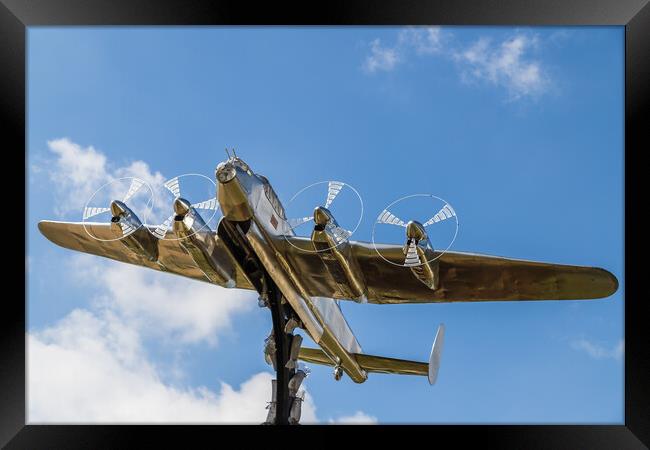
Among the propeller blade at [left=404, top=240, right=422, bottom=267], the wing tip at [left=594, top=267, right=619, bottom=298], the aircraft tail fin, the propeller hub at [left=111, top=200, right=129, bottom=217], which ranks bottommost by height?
the aircraft tail fin

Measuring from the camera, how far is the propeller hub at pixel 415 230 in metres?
13.5

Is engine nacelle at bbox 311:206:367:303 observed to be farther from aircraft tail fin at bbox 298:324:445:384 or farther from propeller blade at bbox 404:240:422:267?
aircraft tail fin at bbox 298:324:445:384

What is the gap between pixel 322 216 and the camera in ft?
45.6

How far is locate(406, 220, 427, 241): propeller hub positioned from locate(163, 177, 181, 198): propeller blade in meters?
5.49

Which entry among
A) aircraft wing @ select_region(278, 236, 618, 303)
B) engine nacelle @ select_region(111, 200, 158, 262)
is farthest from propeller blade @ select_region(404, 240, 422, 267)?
engine nacelle @ select_region(111, 200, 158, 262)

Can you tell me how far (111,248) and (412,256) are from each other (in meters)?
9.97

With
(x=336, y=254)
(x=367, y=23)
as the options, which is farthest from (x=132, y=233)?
(x=367, y=23)

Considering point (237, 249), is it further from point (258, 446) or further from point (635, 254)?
point (635, 254)

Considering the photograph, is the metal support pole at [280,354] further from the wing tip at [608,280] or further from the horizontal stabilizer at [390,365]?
the wing tip at [608,280]

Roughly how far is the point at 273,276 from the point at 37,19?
753cm

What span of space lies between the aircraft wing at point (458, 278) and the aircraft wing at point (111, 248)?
298 cm

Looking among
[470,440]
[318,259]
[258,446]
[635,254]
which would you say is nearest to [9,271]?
[258,446]

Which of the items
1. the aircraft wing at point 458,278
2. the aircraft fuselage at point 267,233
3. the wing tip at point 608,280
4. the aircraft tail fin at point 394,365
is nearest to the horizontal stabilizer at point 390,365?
the aircraft tail fin at point 394,365

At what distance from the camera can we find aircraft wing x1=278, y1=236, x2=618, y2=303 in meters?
14.5
